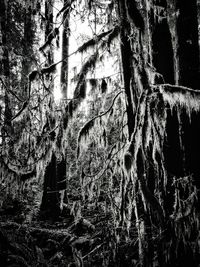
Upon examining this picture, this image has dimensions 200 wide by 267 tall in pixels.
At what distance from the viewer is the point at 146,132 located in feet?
9.53

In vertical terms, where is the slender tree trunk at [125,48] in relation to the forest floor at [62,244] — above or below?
above

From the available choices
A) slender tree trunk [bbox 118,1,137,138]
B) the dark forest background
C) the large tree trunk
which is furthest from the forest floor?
slender tree trunk [bbox 118,1,137,138]

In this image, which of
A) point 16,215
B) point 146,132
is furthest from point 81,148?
point 16,215

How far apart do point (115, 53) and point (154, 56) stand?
0.71m

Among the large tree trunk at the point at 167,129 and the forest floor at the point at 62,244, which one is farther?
the forest floor at the point at 62,244

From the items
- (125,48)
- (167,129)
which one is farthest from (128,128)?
(125,48)

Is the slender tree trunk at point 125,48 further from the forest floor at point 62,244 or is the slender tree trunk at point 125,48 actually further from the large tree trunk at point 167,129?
the forest floor at point 62,244

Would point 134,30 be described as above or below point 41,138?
above

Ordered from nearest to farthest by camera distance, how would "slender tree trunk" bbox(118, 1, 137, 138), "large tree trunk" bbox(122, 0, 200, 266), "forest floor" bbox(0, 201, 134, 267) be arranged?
"large tree trunk" bbox(122, 0, 200, 266) → "slender tree trunk" bbox(118, 1, 137, 138) → "forest floor" bbox(0, 201, 134, 267)

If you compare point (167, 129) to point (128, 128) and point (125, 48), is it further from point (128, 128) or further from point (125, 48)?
point (125, 48)

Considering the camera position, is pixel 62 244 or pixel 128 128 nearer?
pixel 128 128

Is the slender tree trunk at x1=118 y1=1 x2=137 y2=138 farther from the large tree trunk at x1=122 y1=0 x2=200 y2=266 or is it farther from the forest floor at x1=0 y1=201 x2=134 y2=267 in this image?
the forest floor at x1=0 y1=201 x2=134 y2=267

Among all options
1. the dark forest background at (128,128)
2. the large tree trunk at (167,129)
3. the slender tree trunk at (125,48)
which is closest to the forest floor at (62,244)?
the dark forest background at (128,128)

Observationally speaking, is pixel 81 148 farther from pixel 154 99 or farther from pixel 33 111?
pixel 154 99
